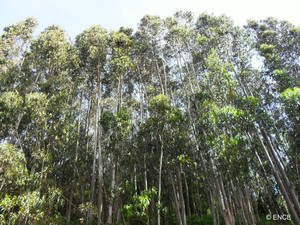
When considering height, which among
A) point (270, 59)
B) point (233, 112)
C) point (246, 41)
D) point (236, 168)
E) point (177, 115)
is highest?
point (246, 41)

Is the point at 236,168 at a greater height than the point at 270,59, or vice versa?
the point at 270,59

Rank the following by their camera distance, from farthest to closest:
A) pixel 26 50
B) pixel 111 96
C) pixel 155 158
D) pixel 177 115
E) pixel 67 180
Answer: pixel 111 96 < pixel 26 50 < pixel 67 180 < pixel 155 158 < pixel 177 115

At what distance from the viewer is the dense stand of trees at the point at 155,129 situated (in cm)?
688

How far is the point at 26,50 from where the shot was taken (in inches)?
499

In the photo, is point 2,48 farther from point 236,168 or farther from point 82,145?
point 236,168

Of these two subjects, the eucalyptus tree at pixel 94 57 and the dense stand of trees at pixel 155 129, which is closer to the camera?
the dense stand of trees at pixel 155 129

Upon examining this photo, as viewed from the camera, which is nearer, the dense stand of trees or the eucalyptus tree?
the dense stand of trees

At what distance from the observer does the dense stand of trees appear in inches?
271

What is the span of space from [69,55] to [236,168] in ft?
32.9

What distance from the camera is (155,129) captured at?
7805 mm

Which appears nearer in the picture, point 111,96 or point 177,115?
point 177,115

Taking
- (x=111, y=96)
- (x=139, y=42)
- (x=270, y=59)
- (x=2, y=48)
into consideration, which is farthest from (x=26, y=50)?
(x=270, y=59)

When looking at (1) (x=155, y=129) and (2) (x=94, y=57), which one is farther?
(2) (x=94, y=57)

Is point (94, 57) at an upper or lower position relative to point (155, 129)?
upper
